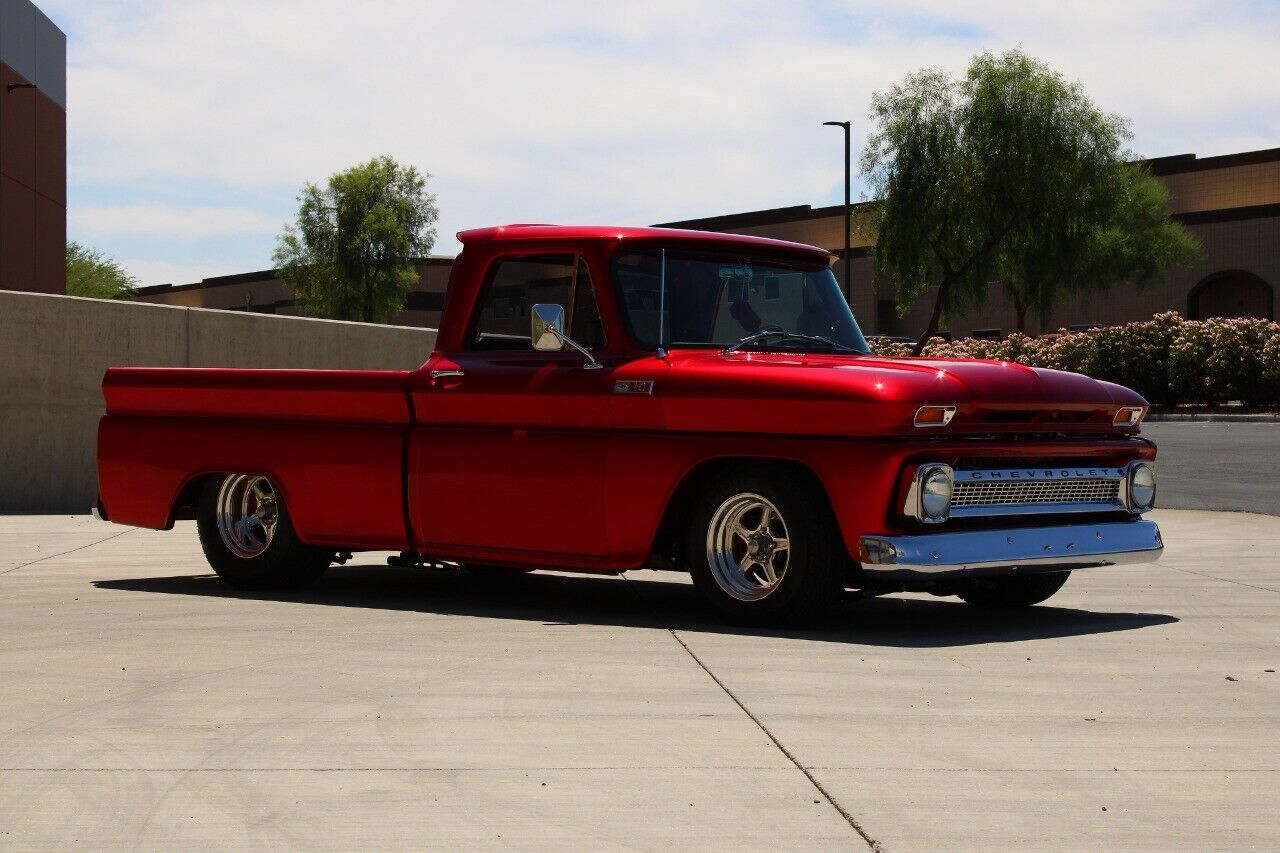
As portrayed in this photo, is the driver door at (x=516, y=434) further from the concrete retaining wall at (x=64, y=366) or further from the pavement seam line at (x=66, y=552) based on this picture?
the concrete retaining wall at (x=64, y=366)

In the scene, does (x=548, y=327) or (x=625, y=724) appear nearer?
(x=625, y=724)

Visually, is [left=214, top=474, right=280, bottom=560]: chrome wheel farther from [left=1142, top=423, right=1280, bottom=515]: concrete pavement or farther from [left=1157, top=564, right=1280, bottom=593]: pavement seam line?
[left=1142, top=423, right=1280, bottom=515]: concrete pavement

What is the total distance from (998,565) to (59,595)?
516 cm

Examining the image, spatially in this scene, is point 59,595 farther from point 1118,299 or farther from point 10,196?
point 1118,299

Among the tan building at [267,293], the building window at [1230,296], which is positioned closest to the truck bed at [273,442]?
the building window at [1230,296]

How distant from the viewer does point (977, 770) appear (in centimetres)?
562

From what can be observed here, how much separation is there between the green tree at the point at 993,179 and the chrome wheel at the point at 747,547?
46.7 meters

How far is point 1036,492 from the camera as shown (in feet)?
28.6

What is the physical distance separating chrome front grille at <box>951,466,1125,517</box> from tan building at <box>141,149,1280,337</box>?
50223 mm

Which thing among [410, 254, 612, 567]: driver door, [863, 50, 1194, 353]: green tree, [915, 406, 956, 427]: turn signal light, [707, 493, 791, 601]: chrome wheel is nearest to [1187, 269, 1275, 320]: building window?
[863, 50, 1194, 353]: green tree

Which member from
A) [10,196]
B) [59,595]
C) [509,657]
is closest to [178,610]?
[59,595]

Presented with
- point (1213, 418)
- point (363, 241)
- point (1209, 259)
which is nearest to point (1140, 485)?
point (1213, 418)

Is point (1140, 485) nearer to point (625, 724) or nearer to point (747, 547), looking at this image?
point (747, 547)

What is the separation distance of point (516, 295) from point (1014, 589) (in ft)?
9.89
